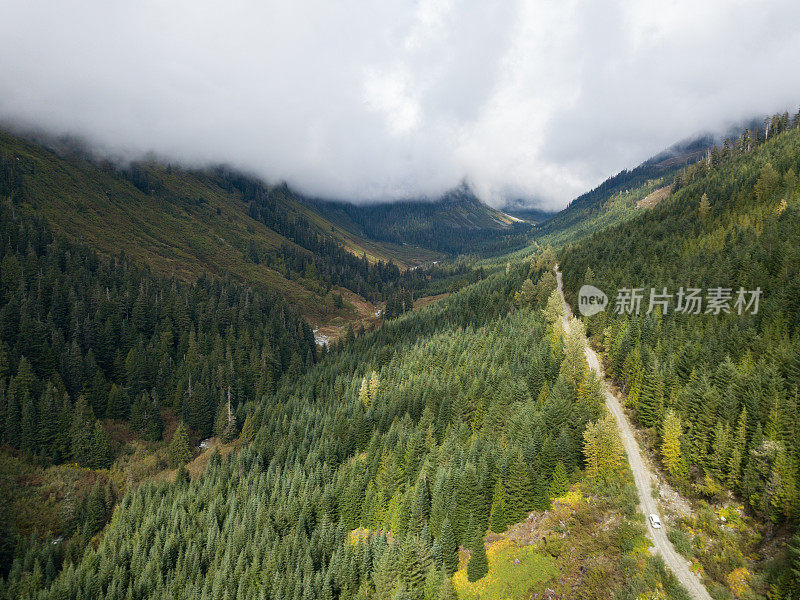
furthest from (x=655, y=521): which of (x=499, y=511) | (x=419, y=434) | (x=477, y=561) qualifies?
(x=419, y=434)

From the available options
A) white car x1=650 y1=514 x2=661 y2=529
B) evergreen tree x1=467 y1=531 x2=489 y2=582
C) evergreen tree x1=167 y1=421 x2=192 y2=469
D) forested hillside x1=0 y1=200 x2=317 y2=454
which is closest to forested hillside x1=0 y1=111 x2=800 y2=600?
evergreen tree x1=467 y1=531 x2=489 y2=582

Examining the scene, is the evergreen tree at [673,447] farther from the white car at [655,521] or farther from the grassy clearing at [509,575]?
the grassy clearing at [509,575]

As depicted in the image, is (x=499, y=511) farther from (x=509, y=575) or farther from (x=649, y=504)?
(x=649, y=504)

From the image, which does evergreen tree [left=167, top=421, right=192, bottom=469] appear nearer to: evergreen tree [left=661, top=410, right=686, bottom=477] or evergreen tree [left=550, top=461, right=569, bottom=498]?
evergreen tree [left=550, top=461, right=569, bottom=498]

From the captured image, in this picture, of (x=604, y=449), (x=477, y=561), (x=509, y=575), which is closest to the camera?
(x=509, y=575)

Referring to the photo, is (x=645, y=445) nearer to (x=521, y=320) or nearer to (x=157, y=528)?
(x=521, y=320)

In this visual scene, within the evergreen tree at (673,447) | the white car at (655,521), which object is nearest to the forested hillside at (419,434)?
the evergreen tree at (673,447)
